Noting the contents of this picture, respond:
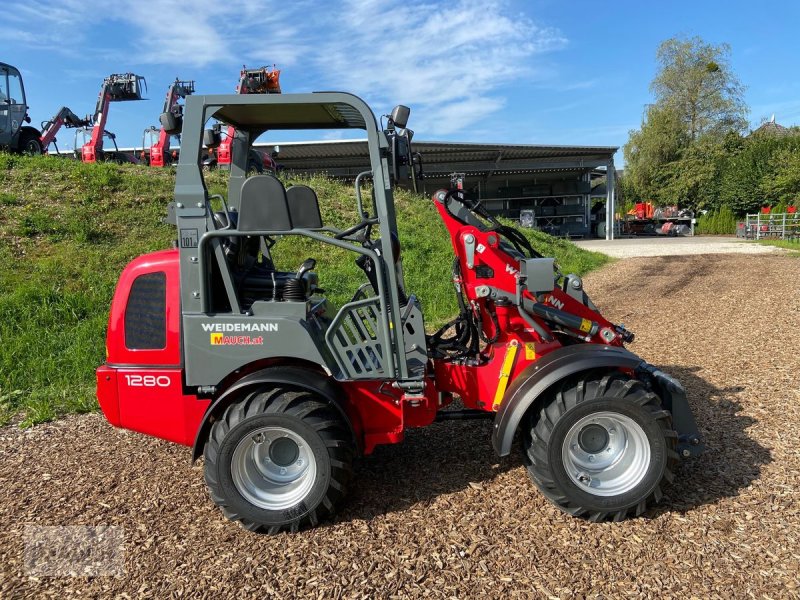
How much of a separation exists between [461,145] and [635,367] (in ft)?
89.0

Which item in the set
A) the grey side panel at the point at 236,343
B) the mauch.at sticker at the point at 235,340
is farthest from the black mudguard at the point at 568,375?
the mauch.at sticker at the point at 235,340

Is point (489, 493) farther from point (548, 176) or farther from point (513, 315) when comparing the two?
point (548, 176)

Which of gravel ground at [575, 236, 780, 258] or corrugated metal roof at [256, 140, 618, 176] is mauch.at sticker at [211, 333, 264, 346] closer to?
gravel ground at [575, 236, 780, 258]

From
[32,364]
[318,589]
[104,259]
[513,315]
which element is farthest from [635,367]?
[104,259]

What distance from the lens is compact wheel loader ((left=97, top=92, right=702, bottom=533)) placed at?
3.36 m

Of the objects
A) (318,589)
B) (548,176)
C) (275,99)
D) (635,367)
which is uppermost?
(548,176)

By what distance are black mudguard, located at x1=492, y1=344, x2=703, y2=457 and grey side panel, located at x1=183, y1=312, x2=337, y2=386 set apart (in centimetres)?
111

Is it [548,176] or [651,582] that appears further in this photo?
[548,176]

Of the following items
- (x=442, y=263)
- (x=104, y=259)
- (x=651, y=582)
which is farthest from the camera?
(x=442, y=263)

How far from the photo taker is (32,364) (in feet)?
22.3

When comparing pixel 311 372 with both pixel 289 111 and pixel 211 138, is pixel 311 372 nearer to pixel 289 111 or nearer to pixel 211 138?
pixel 211 138

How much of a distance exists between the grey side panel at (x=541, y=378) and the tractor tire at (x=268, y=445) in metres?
0.91

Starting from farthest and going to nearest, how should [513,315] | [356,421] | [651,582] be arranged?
1. [513,315]
2. [356,421]
3. [651,582]

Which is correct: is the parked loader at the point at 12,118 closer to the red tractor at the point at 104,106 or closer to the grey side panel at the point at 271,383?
the red tractor at the point at 104,106
